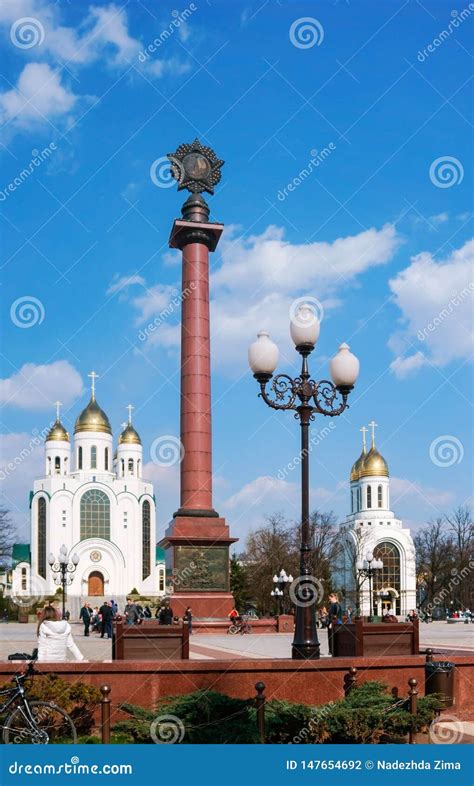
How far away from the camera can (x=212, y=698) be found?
1124 cm

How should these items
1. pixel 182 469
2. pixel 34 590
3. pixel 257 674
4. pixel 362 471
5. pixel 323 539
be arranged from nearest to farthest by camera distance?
pixel 257 674
pixel 182 469
pixel 323 539
pixel 34 590
pixel 362 471

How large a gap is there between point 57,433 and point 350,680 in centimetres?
8415

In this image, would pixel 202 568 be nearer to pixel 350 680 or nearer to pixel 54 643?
pixel 350 680

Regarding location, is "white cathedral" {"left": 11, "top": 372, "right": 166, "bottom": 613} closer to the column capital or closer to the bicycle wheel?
the column capital

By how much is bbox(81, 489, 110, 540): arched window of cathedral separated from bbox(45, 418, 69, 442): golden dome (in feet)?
26.7

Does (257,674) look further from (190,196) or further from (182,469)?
(190,196)

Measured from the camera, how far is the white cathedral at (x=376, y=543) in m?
85.8

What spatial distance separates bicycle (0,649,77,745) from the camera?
1004 cm

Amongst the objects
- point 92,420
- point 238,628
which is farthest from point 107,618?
point 92,420

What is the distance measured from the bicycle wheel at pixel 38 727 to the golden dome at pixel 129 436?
8586 centimetres

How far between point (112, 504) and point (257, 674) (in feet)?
254

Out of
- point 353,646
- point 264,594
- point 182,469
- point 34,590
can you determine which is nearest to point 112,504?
point 34,590

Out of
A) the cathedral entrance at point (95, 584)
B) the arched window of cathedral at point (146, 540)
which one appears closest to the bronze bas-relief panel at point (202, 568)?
the cathedral entrance at point (95, 584)

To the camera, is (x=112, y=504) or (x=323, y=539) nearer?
(x=323, y=539)
